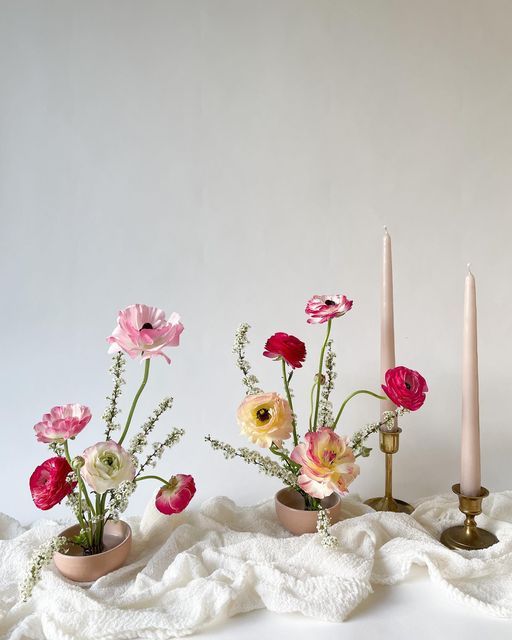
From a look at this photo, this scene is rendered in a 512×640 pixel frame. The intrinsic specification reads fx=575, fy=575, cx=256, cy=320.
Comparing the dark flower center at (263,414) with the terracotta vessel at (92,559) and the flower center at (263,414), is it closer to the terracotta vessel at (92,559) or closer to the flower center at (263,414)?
the flower center at (263,414)

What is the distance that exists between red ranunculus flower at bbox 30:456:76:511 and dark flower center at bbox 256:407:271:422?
9.0 inches

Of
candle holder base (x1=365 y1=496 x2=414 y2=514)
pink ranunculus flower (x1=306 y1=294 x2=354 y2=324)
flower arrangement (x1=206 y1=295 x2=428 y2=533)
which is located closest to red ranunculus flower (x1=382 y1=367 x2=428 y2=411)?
flower arrangement (x1=206 y1=295 x2=428 y2=533)

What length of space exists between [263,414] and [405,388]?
0.18 metres

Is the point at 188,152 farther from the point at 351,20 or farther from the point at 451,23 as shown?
the point at 451,23

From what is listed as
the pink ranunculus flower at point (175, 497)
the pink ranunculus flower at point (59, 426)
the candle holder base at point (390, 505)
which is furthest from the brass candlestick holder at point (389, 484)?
the pink ranunculus flower at point (59, 426)

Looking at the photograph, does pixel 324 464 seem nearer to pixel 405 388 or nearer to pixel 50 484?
pixel 405 388

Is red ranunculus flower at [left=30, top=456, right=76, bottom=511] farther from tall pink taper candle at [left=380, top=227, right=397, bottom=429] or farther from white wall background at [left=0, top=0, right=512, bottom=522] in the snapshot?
tall pink taper candle at [left=380, top=227, right=397, bottom=429]

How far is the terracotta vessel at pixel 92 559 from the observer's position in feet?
2.15

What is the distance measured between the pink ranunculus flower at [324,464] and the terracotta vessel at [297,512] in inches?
3.4

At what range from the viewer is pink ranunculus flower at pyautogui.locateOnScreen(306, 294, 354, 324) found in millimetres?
745

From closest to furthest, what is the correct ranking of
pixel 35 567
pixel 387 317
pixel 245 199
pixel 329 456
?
pixel 35 567 < pixel 329 456 < pixel 387 317 < pixel 245 199

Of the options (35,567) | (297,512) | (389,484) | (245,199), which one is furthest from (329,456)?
(245,199)

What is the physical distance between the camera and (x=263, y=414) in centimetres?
72

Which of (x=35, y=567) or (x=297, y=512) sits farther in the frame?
(x=297, y=512)
